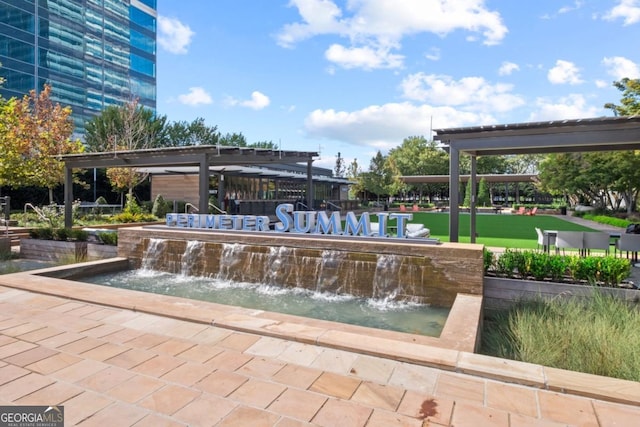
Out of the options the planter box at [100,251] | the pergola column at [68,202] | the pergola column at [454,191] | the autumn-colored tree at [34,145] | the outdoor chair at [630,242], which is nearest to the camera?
the outdoor chair at [630,242]

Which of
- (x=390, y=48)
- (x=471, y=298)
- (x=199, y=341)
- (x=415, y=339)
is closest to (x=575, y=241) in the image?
(x=471, y=298)

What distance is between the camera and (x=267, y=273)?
9.02 meters

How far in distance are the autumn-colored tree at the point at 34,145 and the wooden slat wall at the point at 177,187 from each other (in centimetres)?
577

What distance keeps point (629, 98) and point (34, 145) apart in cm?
2682

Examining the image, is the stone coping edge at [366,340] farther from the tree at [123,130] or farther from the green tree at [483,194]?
the green tree at [483,194]

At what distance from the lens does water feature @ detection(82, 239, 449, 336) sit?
681 cm

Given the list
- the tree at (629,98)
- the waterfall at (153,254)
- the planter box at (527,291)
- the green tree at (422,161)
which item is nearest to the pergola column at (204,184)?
the waterfall at (153,254)

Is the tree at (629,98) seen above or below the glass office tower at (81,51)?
below

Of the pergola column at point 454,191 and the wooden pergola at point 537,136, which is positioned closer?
the wooden pergola at point 537,136

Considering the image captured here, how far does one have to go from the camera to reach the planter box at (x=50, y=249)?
13.1 metres

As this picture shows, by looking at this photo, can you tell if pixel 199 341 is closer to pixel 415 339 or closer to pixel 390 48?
pixel 415 339

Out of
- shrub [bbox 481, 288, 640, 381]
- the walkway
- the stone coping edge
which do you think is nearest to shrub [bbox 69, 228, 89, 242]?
the stone coping edge

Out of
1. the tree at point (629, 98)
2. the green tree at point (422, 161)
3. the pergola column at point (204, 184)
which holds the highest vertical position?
the green tree at point (422, 161)

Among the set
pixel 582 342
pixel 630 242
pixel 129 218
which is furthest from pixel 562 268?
pixel 129 218
